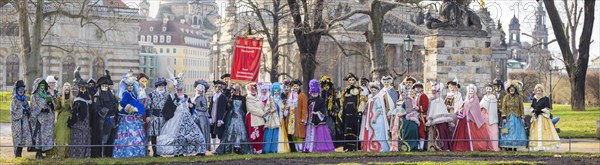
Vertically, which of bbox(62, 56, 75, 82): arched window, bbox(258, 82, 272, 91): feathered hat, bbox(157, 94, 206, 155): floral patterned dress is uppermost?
bbox(62, 56, 75, 82): arched window

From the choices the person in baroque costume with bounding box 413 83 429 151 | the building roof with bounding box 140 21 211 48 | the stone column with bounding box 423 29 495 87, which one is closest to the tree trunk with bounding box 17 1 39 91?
the stone column with bounding box 423 29 495 87

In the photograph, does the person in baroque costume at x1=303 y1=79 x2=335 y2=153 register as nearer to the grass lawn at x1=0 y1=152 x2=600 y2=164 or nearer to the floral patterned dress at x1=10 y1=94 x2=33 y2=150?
the grass lawn at x1=0 y1=152 x2=600 y2=164

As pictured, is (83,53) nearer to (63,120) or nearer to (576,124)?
(576,124)

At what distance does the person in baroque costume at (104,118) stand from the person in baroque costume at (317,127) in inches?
158

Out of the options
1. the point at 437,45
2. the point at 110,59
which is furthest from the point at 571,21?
the point at 110,59

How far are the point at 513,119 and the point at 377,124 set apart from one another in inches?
113

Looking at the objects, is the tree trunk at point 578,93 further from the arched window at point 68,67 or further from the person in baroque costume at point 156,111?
the arched window at point 68,67

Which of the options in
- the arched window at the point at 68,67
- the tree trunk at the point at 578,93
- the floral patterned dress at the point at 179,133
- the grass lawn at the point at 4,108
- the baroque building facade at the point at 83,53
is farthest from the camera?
the arched window at the point at 68,67

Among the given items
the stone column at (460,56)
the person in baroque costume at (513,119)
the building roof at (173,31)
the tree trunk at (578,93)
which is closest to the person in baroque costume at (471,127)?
the person in baroque costume at (513,119)

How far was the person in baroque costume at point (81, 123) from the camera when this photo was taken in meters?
18.8

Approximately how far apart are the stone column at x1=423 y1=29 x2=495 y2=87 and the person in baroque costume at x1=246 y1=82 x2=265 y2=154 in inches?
244

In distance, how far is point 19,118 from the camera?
1900cm

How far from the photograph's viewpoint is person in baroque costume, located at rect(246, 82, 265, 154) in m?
20.3

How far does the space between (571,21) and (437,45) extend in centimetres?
2040
